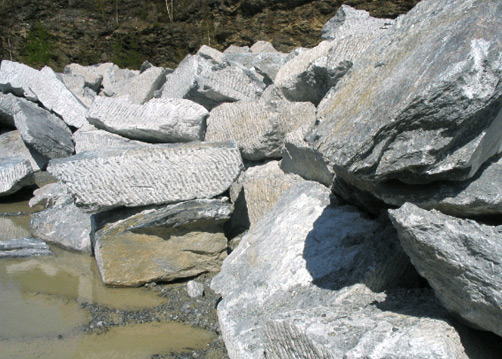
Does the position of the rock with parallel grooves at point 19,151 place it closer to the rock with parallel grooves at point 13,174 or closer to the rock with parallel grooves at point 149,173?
the rock with parallel grooves at point 13,174

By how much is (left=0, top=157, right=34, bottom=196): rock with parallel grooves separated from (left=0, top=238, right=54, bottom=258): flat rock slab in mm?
1310

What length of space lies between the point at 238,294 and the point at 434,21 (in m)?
1.45

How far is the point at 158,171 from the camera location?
350cm

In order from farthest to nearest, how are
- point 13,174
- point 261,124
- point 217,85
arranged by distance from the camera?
point 13,174 < point 217,85 < point 261,124

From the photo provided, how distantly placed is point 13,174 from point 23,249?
1474 mm

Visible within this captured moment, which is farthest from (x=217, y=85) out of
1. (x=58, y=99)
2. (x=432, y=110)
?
(x=432, y=110)

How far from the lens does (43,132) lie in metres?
5.96

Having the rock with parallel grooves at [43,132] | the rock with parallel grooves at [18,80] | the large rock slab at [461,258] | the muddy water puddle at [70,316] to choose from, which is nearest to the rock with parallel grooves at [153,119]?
the muddy water puddle at [70,316]

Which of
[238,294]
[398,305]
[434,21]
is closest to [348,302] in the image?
[398,305]

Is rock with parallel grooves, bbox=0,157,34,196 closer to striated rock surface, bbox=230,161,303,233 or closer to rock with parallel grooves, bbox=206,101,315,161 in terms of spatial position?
rock with parallel grooves, bbox=206,101,315,161

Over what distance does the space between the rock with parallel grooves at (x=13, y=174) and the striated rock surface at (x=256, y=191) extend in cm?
262

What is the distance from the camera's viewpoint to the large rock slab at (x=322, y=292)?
5.83 feet

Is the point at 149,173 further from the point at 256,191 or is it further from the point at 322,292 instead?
the point at 322,292

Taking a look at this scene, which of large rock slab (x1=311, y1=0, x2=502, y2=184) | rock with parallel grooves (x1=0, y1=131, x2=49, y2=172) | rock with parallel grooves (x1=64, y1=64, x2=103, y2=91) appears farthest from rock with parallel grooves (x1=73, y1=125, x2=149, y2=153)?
rock with parallel grooves (x1=64, y1=64, x2=103, y2=91)
